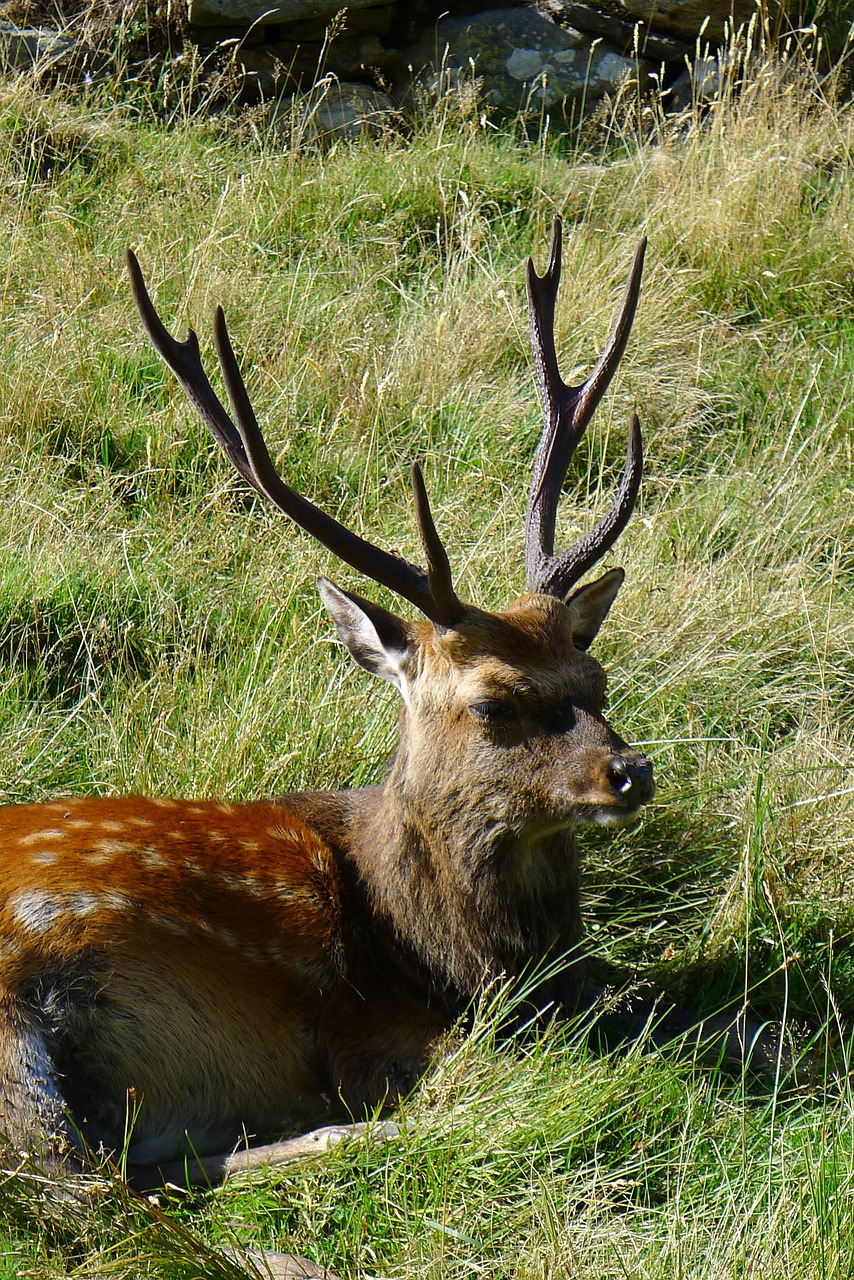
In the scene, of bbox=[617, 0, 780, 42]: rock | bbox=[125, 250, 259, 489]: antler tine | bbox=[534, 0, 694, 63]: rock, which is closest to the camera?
bbox=[125, 250, 259, 489]: antler tine

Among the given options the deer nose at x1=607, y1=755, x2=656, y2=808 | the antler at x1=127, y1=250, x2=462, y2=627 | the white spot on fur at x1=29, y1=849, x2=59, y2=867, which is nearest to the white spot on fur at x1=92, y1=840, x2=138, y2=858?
the white spot on fur at x1=29, y1=849, x2=59, y2=867

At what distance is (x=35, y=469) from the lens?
205 inches

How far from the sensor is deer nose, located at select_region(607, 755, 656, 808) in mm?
3258

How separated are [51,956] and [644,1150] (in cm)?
136

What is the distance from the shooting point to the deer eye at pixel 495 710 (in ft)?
11.3

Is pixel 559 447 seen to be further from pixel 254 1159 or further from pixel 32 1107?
pixel 32 1107

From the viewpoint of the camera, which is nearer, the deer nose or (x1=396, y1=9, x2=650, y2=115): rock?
the deer nose

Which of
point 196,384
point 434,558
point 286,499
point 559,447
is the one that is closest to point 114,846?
point 286,499

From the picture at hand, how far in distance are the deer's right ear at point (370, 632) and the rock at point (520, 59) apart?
500 cm

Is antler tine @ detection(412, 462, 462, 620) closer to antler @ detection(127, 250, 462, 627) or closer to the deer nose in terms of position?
antler @ detection(127, 250, 462, 627)

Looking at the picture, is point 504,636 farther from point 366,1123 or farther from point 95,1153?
point 95,1153

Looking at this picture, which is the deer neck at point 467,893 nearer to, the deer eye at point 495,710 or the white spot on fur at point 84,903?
the deer eye at point 495,710

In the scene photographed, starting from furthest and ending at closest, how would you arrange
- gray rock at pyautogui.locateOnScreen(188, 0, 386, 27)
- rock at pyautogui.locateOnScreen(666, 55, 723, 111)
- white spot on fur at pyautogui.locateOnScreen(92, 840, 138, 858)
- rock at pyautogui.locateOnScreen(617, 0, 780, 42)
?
rock at pyautogui.locateOnScreen(617, 0, 780, 42) < rock at pyautogui.locateOnScreen(666, 55, 723, 111) < gray rock at pyautogui.locateOnScreen(188, 0, 386, 27) < white spot on fur at pyautogui.locateOnScreen(92, 840, 138, 858)

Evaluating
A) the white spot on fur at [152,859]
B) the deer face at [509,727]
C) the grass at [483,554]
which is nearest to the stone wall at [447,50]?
the grass at [483,554]
